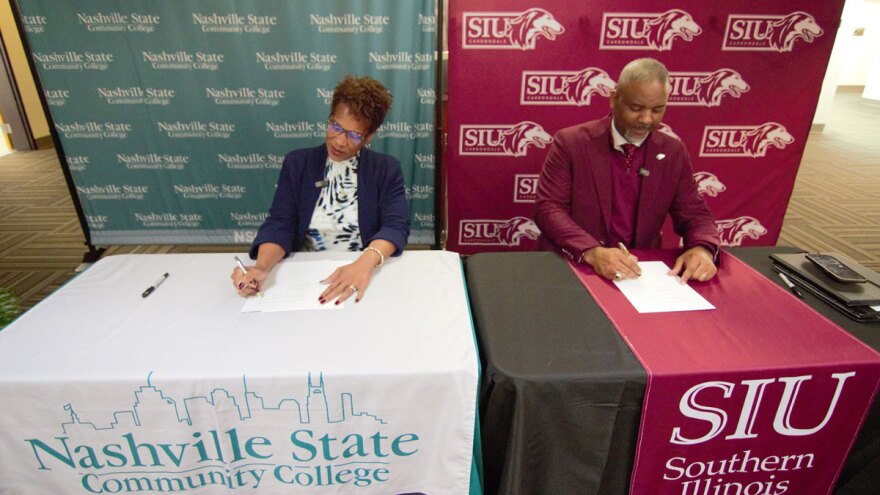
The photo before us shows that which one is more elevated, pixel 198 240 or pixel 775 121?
pixel 775 121

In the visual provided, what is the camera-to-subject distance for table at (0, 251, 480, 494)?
3.11 ft

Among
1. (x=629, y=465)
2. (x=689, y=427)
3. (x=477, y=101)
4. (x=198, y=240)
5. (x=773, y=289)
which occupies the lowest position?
(x=198, y=240)

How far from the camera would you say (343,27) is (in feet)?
8.83

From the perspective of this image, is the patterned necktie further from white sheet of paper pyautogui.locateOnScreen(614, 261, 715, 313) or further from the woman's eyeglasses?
A: the woman's eyeglasses

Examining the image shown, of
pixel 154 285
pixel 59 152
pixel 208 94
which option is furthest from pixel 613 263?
pixel 59 152

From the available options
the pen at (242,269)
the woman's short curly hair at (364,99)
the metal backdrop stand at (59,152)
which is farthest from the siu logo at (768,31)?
the metal backdrop stand at (59,152)

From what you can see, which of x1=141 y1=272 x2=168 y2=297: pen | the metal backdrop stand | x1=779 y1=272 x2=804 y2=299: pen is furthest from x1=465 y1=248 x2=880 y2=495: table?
the metal backdrop stand

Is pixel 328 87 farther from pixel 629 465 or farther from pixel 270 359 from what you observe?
pixel 629 465

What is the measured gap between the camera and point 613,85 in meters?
2.73

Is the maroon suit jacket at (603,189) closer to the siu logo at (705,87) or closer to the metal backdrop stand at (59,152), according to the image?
the siu logo at (705,87)

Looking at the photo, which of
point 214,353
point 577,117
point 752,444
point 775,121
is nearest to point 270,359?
point 214,353

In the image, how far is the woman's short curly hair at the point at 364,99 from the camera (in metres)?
1.45

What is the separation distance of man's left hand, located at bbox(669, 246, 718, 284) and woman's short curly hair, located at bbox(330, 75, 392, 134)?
3.26 ft

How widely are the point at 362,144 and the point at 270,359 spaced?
81 cm
